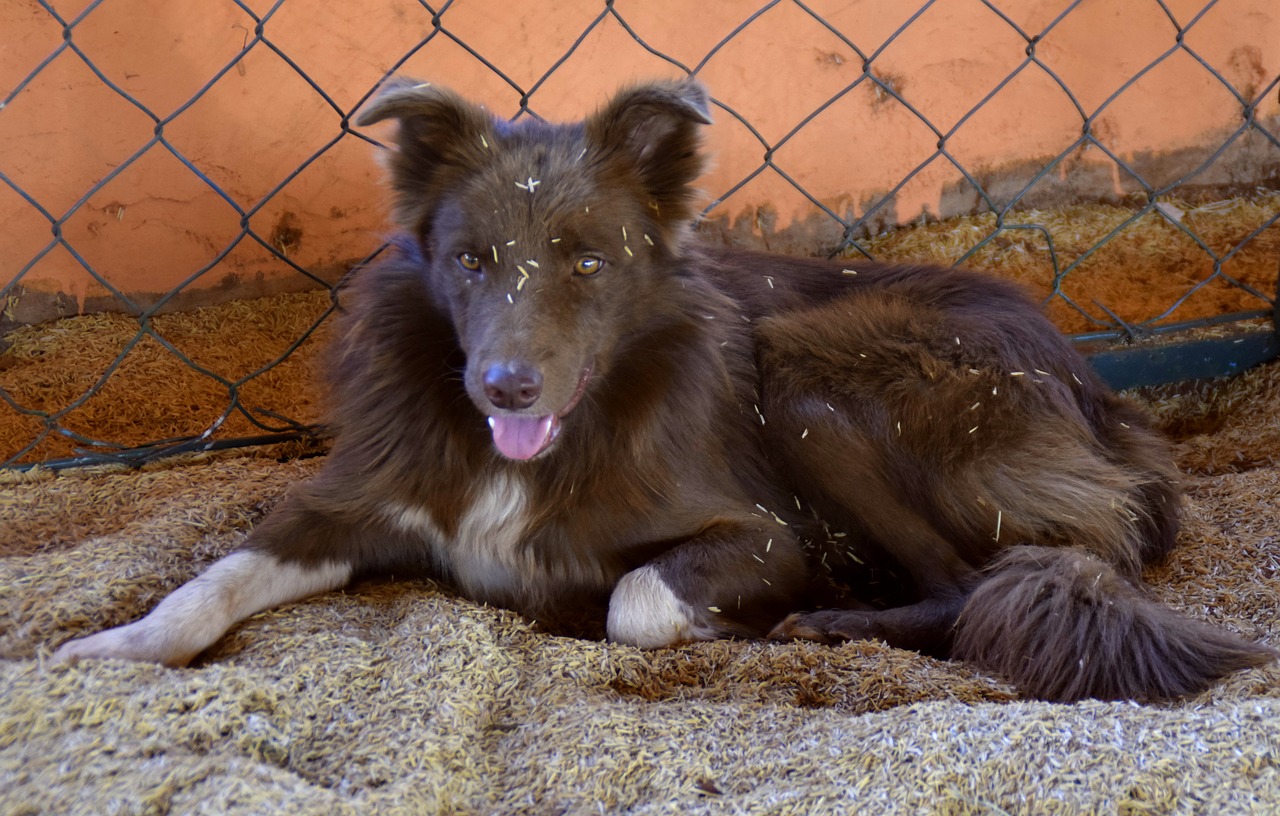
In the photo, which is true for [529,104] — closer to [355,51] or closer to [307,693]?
[355,51]

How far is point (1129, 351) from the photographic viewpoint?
4.45 metres

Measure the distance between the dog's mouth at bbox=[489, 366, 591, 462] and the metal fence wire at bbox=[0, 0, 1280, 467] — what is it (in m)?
1.14

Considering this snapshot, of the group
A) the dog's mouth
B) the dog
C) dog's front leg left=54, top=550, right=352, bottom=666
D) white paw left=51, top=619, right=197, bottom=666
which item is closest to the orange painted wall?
the dog

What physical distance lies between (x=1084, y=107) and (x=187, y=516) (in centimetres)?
447

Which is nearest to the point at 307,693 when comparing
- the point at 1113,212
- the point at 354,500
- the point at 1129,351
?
the point at 354,500

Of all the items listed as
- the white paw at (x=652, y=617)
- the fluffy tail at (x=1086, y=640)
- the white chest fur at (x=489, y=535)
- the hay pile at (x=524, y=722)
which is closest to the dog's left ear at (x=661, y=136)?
the white chest fur at (x=489, y=535)

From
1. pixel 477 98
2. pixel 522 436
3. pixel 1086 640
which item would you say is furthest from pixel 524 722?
pixel 477 98

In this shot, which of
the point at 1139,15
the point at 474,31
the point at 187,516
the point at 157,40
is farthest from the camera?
the point at 1139,15

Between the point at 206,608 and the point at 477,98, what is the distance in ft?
8.23

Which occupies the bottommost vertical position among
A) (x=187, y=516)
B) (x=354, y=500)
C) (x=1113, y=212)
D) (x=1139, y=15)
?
(x=187, y=516)

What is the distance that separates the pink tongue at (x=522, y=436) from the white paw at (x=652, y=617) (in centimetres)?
46

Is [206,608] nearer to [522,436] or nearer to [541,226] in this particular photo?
[522,436]

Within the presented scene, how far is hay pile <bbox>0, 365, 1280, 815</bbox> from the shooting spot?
6.46 feet

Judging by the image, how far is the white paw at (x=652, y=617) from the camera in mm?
2863
